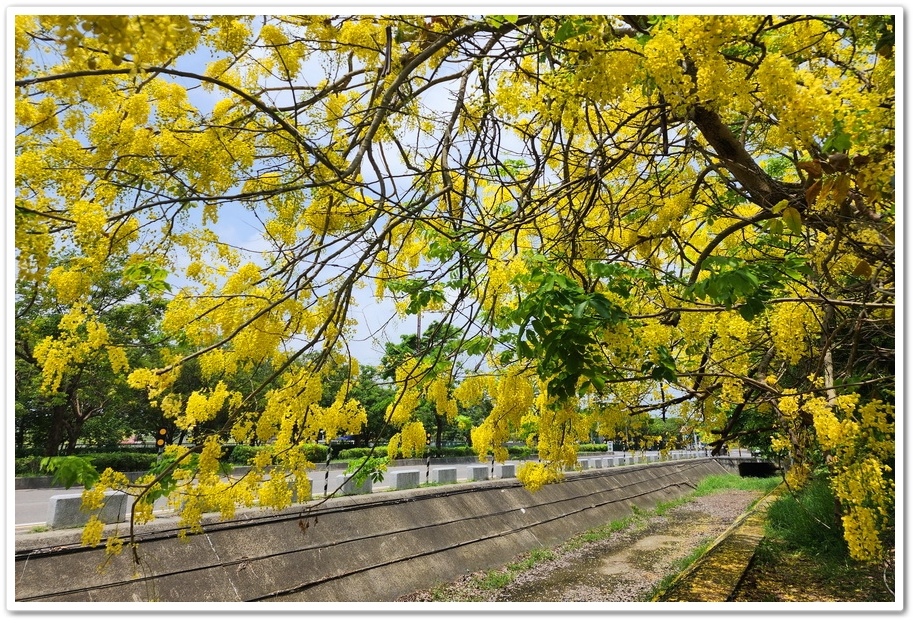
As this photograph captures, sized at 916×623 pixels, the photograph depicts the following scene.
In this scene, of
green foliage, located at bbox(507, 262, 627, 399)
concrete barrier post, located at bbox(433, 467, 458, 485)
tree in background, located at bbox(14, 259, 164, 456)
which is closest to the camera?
tree in background, located at bbox(14, 259, 164, 456)

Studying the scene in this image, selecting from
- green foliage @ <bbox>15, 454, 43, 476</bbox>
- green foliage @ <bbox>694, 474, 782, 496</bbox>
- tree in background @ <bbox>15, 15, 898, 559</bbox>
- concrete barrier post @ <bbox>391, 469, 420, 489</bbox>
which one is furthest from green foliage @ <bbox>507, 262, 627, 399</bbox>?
green foliage @ <bbox>694, 474, 782, 496</bbox>

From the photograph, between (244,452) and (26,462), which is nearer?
(244,452)

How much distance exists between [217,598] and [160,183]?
2972mm

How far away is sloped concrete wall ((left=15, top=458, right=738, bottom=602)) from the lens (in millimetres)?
3035

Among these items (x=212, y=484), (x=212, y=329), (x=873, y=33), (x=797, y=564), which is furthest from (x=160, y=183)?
(x=797, y=564)

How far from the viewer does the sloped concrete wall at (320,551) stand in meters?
3.04

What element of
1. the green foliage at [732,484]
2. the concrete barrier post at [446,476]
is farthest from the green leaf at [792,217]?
the green foliage at [732,484]

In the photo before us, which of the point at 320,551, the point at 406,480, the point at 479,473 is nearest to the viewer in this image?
the point at 320,551

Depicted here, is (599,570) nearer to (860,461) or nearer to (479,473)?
(479,473)

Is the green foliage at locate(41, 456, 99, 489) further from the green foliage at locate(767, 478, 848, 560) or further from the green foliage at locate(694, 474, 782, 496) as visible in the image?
the green foliage at locate(694, 474, 782, 496)

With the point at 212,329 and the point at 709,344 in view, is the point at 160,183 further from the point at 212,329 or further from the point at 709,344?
the point at 709,344

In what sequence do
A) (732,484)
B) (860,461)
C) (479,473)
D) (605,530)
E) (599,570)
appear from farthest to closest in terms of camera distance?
(732,484), (605,530), (479,473), (599,570), (860,461)

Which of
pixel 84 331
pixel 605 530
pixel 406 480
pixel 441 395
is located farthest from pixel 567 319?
pixel 605 530

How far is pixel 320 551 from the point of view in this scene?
4.61 metres
